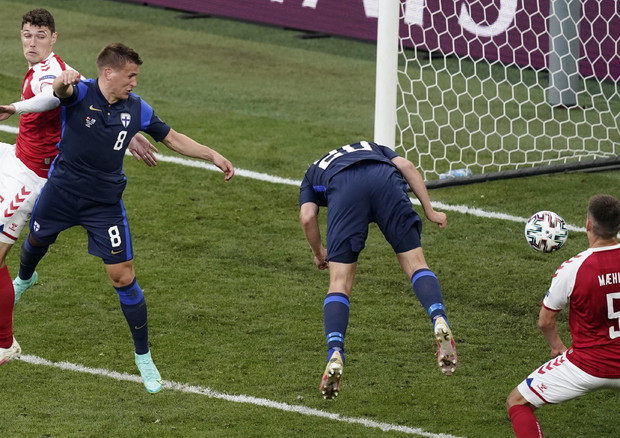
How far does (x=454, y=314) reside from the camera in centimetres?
912

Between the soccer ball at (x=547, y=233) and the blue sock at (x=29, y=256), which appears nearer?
the soccer ball at (x=547, y=233)

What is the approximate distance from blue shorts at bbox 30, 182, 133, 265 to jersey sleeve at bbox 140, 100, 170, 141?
0.51 meters

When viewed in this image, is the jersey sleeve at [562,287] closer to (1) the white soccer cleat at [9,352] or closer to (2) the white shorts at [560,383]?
(2) the white shorts at [560,383]

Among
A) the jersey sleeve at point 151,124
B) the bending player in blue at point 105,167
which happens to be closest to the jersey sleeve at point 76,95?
the bending player in blue at point 105,167

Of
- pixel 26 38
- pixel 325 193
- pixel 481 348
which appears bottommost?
pixel 481 348

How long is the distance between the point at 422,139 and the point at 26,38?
20.4ft

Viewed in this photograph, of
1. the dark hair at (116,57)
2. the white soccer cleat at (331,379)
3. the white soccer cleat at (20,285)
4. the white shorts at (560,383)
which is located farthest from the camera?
the white soccer cleat at (20,285)

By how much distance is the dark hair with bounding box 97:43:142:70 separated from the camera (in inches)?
284

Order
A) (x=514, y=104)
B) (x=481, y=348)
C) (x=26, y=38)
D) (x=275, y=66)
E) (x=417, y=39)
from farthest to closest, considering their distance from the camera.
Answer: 1. (x=275, y=66)
2. (x=514, y=104)
3. (x=417, y=39)
4. (x=481, y=348)
5. (x=26, y=38)

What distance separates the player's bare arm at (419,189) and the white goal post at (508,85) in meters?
4.87

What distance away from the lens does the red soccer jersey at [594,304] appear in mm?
6227

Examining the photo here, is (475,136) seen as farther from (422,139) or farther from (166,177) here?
(166,177)

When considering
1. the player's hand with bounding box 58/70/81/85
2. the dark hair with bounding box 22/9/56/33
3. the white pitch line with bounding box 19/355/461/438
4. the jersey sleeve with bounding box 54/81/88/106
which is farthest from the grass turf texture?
the dark hair with bounding box 22/9/56/33

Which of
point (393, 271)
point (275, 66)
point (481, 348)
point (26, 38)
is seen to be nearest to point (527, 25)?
point (275, 66)
